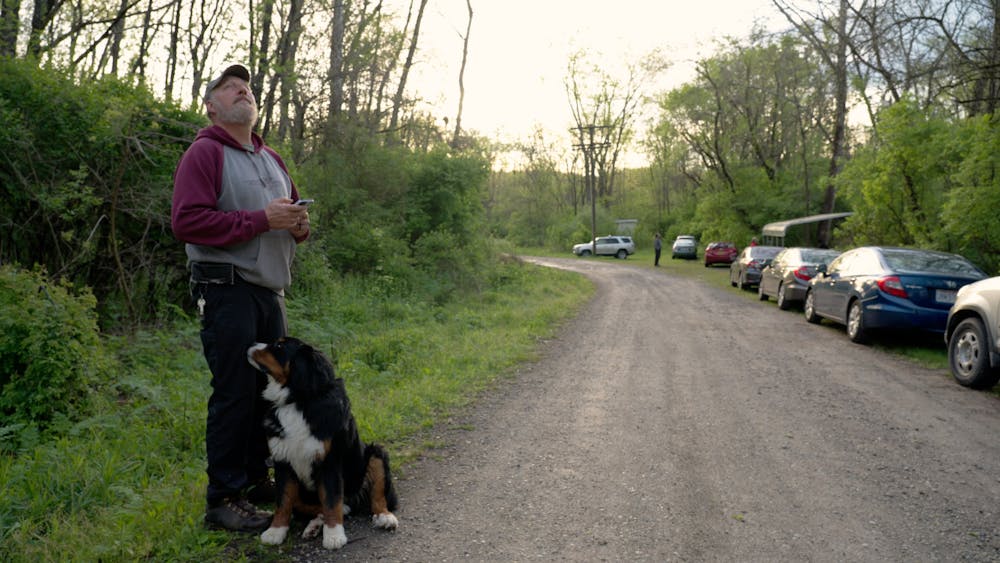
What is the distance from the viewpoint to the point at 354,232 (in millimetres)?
13508

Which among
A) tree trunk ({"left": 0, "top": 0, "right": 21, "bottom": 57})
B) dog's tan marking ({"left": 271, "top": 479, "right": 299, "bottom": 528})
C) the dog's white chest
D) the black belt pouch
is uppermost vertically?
tree trunk ({"left": 0, "top": 0, "right": 21, "bottom": 57})

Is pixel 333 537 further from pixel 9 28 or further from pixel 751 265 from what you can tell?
pixel 751 265

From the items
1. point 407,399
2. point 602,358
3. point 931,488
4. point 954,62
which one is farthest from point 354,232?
point 954,62

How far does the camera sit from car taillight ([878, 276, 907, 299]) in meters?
9.59

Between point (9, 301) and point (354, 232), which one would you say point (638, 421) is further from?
point (354, 232)

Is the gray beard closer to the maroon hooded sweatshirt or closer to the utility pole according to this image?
the maroon hooded sweatshirt

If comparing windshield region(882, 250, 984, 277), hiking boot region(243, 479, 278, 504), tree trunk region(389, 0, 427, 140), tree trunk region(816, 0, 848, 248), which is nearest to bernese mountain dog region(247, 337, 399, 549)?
hiking boot region(243, 479, 278, 504)

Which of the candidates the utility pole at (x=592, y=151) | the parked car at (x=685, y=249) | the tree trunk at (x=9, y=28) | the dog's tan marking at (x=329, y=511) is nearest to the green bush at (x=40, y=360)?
the dog's tan marking at (x=329, y=511)

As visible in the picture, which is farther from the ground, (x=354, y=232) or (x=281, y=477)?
(x=354, y=232)

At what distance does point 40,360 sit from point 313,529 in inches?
120

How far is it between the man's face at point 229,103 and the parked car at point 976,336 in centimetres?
763

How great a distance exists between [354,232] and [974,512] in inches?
457

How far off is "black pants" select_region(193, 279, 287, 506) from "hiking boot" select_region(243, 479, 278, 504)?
0.79 ft

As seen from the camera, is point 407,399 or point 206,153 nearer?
point 206,153
